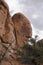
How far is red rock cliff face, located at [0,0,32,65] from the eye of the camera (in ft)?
124

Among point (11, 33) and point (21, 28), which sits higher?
point (21, 28)

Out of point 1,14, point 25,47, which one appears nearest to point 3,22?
point 1,14

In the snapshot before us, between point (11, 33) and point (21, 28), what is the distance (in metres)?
2.97

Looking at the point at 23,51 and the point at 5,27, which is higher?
the point at 5,27

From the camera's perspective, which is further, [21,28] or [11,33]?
[21,28]

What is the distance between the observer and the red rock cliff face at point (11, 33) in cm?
3769

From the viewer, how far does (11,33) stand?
4059 cm

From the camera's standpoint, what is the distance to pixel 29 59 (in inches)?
1549

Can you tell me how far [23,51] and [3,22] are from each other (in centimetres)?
402

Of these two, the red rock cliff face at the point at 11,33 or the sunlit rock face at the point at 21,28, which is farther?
the sunlit rock face at the point at 21,28

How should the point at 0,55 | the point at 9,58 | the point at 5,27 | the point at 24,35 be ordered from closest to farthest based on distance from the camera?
the point at 0,55, the point at 9,58, the point at 5,27, the point at 24,35

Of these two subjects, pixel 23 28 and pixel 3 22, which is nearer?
pixel 3 22

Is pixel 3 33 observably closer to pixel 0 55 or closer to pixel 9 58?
pixel 9 58

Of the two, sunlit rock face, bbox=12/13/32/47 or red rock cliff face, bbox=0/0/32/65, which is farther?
sunlit rock face, bbox=12/13/32/47
